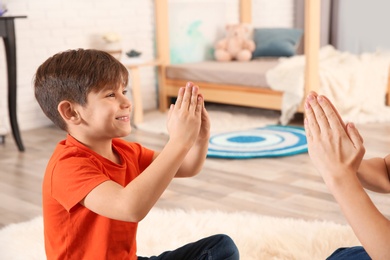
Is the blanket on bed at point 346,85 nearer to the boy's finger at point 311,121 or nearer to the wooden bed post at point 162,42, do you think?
the wooden bed post at point 162,42

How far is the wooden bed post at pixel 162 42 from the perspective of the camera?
4.60m

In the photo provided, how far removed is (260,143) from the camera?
341cm

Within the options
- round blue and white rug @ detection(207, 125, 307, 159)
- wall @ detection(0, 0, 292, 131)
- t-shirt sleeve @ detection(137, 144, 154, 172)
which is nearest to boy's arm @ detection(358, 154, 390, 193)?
t-shirt sleeve @ detection(137, 144, 154, 172)

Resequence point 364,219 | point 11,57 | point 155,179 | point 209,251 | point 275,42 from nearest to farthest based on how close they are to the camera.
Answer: point 364,219, point 155,179, point 209,251, point 11,57, point 275,42

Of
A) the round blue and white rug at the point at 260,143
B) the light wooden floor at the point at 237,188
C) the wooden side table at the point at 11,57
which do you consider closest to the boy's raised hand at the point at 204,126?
the light wooden floor at the point at 237,188

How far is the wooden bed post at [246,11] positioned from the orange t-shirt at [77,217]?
13.8 feet

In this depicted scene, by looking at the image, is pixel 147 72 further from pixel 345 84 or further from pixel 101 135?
pixel 101 135

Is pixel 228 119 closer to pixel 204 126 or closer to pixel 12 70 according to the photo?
pixel 12 70

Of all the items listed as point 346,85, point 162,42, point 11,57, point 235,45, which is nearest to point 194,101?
point 11,57

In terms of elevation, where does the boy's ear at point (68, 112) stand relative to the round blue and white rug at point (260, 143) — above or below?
above

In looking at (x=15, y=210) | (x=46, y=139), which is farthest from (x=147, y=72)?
(x=15, y=210)

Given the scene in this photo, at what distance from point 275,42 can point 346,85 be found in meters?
1.04

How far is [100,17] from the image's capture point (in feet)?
14.3

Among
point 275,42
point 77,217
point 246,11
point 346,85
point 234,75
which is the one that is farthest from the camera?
point 246,11
